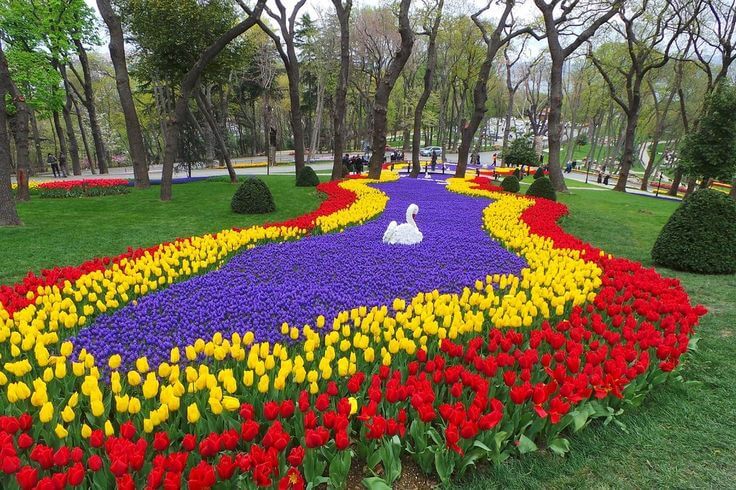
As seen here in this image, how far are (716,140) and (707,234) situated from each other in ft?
50.0

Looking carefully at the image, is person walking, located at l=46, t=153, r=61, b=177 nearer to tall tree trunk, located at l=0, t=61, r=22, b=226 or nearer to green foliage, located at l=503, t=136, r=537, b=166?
tall tree trunk, located at l=0, t=61, r=22, b=226

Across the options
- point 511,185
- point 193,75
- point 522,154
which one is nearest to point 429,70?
point 511,185

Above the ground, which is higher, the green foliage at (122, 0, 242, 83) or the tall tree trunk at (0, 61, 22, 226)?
the green foliage at (122, 0, 242, 83)

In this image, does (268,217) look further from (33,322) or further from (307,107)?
(307,107)

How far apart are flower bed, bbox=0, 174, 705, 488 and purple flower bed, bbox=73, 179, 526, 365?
0.59ft

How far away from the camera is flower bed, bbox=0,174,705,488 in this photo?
6.95 ft

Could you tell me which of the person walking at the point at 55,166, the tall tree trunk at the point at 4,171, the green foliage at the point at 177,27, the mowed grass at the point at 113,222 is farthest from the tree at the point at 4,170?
the person walking at the point at 55,166

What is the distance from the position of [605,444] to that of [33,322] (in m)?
4.53

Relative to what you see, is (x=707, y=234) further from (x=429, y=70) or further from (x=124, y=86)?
(x=429, y=70)

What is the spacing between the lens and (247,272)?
235 inches

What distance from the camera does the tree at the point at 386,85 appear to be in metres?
15.5

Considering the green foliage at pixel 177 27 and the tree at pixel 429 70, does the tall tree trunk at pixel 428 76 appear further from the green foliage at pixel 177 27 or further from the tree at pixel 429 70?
the green foliage at pixel 177 27

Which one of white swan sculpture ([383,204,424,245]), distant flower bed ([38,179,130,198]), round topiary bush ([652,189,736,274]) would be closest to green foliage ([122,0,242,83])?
distant flower bed ([38,179,130,198])

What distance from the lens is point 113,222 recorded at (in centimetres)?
1051
